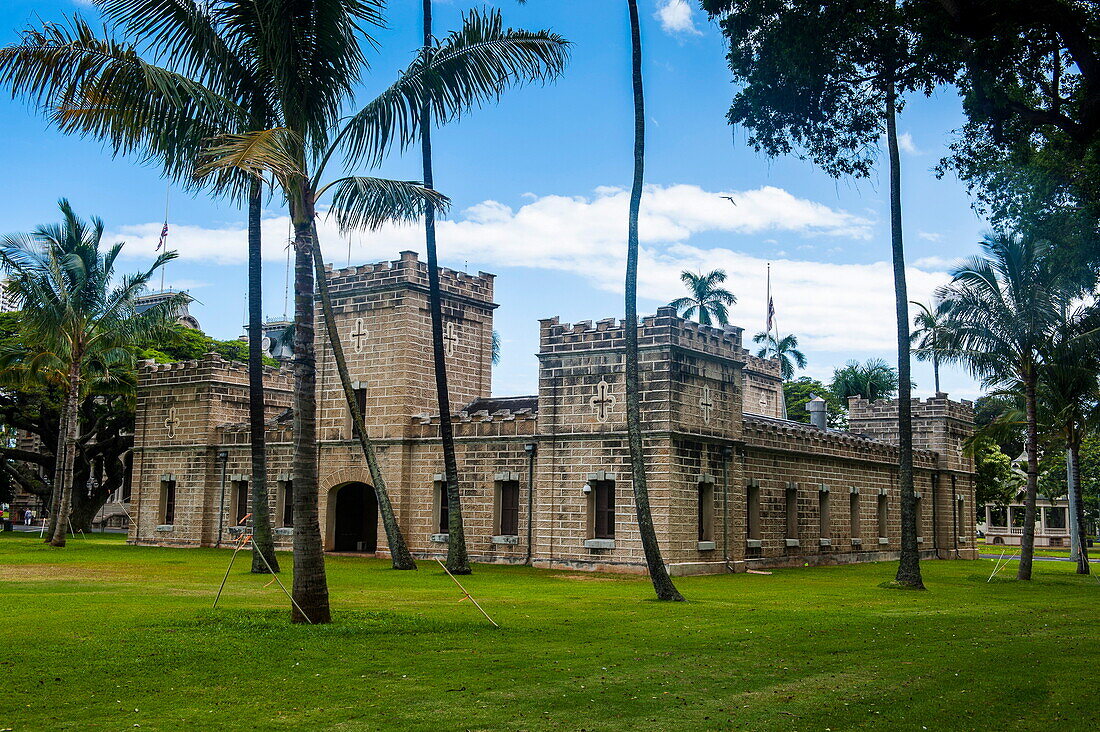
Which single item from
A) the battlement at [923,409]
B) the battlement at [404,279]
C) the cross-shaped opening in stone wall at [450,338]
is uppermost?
the battlement at [404,279]

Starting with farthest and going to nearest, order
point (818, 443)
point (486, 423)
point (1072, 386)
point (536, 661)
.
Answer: point (818, 443) < point (486, 423) < point (1072, 386) < point (536, 661)

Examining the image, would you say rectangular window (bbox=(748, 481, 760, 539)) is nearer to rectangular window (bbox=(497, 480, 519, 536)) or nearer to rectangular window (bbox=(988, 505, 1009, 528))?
rectangular window (bbox=(497, 480, 519, 536))

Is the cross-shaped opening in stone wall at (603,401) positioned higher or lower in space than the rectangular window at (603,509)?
higher

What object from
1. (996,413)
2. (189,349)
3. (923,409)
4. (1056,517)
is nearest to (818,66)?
(923,409)

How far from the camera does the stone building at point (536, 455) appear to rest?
2702 cm

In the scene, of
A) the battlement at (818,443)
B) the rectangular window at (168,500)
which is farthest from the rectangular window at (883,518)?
the rectangular window at (168,500)

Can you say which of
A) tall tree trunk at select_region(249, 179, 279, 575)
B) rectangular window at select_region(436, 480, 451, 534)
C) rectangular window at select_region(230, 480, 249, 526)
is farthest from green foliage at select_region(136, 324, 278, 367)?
tall tree trunk at select_region(249, 179, 279, 575)

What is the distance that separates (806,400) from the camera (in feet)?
220

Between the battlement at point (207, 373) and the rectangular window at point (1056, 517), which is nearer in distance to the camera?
the battlement at point (207, 373)

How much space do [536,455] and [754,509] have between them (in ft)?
23.9

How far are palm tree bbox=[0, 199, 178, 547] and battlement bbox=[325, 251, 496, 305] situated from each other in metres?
6.05

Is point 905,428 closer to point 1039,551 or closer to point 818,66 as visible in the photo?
point 818,66

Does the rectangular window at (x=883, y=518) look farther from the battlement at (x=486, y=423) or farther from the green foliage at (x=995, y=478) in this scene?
the green foliage at (x=995, y=478)

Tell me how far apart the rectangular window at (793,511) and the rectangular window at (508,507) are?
9.34m
